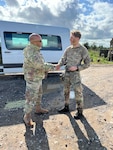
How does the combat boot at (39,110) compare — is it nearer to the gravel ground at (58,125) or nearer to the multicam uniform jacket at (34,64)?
the gravel ground at (58,125)

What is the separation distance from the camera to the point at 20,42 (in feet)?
29.7

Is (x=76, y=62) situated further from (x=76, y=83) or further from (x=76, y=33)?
(x=76, y=33)

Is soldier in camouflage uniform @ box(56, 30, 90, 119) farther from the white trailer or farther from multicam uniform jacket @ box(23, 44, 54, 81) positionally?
the white trailer

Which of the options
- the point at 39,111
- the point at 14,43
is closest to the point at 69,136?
the point at 39,111

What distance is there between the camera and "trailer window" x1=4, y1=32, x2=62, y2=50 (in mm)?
8742

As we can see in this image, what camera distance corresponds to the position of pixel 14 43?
8.92 metres

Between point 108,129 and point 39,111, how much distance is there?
65.5 inches

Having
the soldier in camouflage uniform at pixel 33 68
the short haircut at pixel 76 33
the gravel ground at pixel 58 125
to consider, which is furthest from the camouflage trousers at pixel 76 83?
the short haircut at pixel 76 33

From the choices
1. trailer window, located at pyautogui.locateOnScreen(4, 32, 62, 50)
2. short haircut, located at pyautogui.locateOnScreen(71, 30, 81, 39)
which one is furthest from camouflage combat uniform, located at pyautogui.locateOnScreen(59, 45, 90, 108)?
trailer window, located at pyautogui.locateOnScreen(4, 32, 62, 50)

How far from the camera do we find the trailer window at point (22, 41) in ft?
28.7

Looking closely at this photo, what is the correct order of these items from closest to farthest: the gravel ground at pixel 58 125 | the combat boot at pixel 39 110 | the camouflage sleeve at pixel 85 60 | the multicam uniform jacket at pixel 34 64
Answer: the gravel ground at pixel 58 125 < the multicam uniform jacket at pixel 34 64 < the camouflage sleeve at pixel 85 60 < the combat boot at pixel 39 110

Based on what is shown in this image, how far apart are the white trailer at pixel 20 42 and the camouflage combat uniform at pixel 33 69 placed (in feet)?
13.7

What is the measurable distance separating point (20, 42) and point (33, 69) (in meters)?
4.74

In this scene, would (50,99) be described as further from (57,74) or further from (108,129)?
(57,74)
